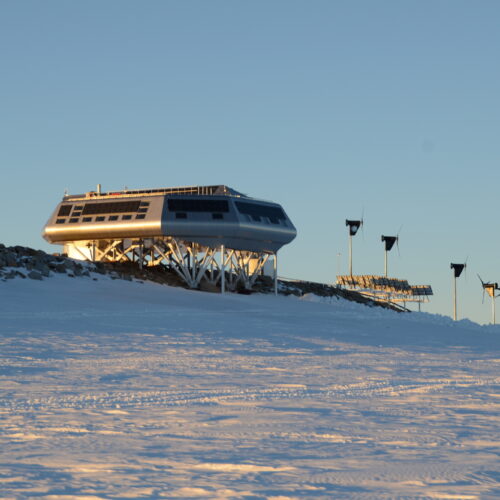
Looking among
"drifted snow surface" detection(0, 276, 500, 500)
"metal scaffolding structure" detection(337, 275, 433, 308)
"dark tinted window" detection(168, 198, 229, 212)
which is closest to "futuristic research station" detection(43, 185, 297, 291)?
"dark tinted window" detection(168, 198, 229, 212)

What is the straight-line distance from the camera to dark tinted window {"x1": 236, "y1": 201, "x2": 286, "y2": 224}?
67.9m

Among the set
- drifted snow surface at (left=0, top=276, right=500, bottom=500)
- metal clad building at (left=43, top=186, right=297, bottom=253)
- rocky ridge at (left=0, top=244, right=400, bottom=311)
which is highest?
metal clad building at (left=43, top=186, right=297, bottom=253)

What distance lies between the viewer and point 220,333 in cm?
2902

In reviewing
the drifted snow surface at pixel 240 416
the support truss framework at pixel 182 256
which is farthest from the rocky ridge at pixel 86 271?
the drifted snow surface at pixel 240 416

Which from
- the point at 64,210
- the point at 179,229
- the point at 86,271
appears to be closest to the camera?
the point at 86,271

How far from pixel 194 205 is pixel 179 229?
2399mm

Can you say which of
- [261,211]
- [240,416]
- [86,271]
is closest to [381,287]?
[261,211]

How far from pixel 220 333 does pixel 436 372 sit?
1043 cm

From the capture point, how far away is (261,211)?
69.9m

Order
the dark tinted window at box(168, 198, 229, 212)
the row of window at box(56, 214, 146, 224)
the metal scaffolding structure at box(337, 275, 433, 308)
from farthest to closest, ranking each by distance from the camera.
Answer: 1. the metal scaffolding structure at box(337, 275, 433, 308)
2. the row of window at box(56, 214, 146, 224)
3. the dark tinted window at box(168, 198, 229, 212)

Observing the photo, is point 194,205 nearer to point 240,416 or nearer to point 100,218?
point 100,218

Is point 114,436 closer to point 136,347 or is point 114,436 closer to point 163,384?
point 163,384

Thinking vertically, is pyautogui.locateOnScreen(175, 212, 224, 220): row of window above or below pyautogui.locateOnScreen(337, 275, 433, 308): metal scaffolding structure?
above

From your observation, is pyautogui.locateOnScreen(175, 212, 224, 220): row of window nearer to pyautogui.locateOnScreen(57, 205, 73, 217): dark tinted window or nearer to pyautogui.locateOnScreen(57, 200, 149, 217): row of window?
pyautogui.locateOnScreen(57, 200, 149, 217): row of window
